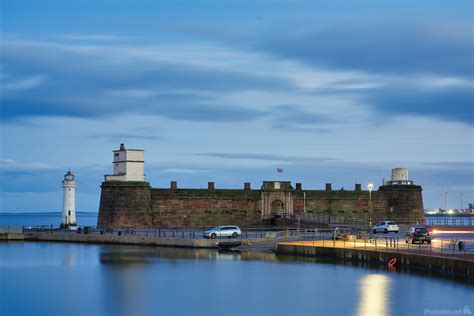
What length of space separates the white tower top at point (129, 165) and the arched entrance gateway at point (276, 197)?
11696mm

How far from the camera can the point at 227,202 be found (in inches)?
3280

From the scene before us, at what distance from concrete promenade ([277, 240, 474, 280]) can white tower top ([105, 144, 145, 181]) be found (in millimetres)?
21279

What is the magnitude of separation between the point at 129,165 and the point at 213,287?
33063 millimetres

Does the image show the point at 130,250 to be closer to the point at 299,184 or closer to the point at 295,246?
the point at 295,246

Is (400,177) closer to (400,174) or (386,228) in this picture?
(400,174)

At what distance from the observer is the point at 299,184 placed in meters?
85.7

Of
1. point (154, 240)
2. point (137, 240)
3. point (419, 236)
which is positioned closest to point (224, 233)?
point (154, 240)

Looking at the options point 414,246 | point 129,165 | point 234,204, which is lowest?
point 414,246

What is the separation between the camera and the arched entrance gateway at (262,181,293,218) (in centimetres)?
8388

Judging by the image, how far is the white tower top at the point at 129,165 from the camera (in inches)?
3115

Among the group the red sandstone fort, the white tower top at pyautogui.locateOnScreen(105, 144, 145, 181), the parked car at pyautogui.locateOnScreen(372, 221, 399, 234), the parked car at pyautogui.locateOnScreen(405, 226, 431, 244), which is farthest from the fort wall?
the parked car at pyautogui.locateOnScreen(405, 226, 431, 244)

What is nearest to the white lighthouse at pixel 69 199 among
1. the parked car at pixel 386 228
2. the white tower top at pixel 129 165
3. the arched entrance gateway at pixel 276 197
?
the white tower top at pixel 129 165

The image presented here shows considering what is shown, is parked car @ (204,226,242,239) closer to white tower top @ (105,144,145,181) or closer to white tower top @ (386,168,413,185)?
white tower top @ (105,144,145,181)

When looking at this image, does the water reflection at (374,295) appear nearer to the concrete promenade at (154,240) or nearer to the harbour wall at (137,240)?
the concrete promenade at (154,240)
